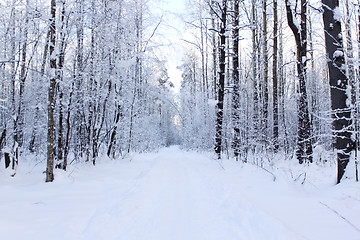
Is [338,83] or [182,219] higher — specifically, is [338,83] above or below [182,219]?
above

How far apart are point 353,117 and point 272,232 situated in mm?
2844

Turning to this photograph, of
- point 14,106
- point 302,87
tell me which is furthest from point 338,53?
point 14,106

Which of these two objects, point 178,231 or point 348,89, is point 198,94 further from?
point 178,231

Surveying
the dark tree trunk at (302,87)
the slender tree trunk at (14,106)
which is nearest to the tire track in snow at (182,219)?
the slender tree trunk at (14,106)

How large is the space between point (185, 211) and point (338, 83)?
389cm

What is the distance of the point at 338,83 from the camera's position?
4.61 metres

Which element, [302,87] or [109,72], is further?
[109,72]

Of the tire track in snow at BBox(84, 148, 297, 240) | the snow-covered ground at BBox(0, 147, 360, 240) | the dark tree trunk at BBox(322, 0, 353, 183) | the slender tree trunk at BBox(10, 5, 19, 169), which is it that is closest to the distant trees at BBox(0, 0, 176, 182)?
the slender tree trunk at BBox(10, 5, 19, 169)

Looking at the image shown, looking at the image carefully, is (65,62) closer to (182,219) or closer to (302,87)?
→ (182,219)

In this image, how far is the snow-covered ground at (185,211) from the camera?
3080mm

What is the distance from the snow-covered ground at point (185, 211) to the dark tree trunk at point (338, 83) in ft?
1.91

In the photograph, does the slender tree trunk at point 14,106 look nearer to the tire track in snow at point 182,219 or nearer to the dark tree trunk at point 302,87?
the tire track in snow at point 182,219

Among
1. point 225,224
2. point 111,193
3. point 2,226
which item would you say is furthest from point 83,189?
point 225,224

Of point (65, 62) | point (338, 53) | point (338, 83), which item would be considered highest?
point (65, 62)
